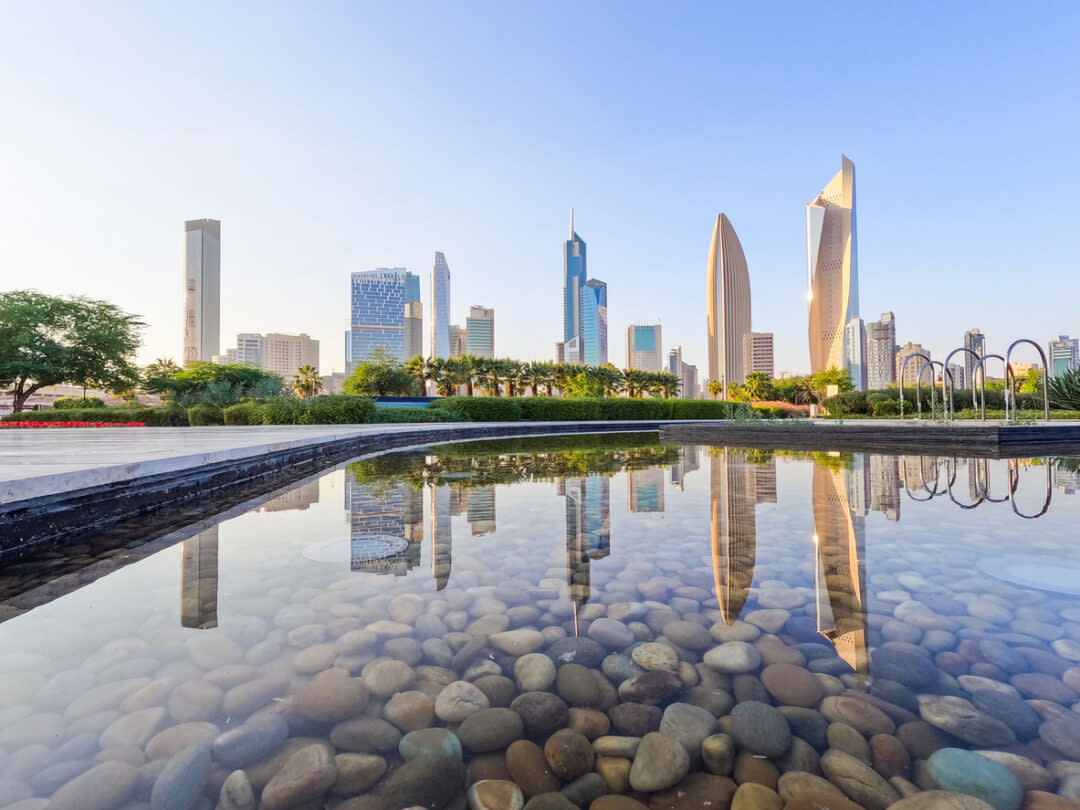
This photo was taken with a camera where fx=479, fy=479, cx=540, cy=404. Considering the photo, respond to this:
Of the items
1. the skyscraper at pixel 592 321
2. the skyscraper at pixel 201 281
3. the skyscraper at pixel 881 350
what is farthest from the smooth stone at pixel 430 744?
the skyscraper at pixel 201 281

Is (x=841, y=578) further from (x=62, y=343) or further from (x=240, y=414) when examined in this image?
(x=62, y=343)

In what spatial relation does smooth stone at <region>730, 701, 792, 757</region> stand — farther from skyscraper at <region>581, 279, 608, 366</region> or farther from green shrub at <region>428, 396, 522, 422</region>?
skyscraper at <region>581, 279, 608, 366</region>

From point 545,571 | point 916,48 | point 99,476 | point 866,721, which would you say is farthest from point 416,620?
point 916,48

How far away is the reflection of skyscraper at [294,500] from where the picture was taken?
4375 mm

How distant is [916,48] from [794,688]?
20986 mm

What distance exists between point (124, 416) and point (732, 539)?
24.1 meters

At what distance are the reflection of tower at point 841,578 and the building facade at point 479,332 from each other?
586ft

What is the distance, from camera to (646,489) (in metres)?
5.24

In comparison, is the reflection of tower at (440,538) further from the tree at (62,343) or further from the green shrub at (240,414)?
the tree at (62,343)

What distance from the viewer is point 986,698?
1358 millimetres

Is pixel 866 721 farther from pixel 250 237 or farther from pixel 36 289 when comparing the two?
pixel 36 289

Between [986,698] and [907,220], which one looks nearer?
[986,698]

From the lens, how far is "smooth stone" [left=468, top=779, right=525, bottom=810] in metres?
1.00

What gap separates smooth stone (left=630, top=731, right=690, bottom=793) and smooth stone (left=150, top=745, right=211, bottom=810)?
0.95m
